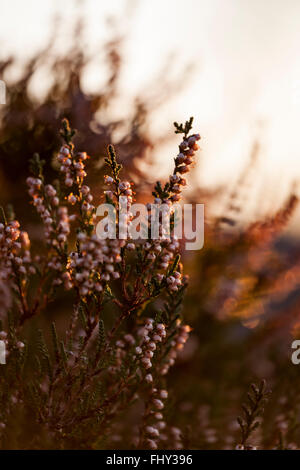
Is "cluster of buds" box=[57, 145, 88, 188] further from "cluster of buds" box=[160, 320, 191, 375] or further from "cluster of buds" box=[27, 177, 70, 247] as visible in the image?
"cluster of buds" box=[160, 320, 191, 375]

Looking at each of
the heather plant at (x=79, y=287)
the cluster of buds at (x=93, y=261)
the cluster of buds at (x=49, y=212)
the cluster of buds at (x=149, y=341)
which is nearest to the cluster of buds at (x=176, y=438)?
the heather plant at (x=79, y=287)

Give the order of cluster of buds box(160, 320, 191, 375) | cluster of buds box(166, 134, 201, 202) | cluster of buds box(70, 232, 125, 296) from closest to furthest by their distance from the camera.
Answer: cluster of buds box(70, 232, 125, 296), cluster of buds box(166, 134, 201, 202), cluster of buds box(160, 320, 191, 375)

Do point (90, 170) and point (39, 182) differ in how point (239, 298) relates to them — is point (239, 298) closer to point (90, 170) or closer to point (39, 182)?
point (90, 170)

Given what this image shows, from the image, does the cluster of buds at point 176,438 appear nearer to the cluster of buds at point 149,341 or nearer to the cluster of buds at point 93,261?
the cluster of buds at point 149,341

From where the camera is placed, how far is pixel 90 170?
181 cm

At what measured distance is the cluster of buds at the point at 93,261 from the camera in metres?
0.98

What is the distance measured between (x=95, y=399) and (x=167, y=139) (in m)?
1.23

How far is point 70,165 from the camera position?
1059mm

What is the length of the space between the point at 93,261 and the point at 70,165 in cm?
25

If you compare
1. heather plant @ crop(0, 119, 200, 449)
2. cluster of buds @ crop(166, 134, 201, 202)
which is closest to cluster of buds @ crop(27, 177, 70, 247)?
heather plant @ crop(0, 119, 200, 449)

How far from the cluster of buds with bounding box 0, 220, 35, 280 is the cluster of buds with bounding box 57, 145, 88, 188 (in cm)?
17

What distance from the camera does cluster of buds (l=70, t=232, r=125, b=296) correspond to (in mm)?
981

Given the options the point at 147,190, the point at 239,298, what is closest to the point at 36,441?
the point at 147,190

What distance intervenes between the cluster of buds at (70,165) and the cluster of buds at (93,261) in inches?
5.7
